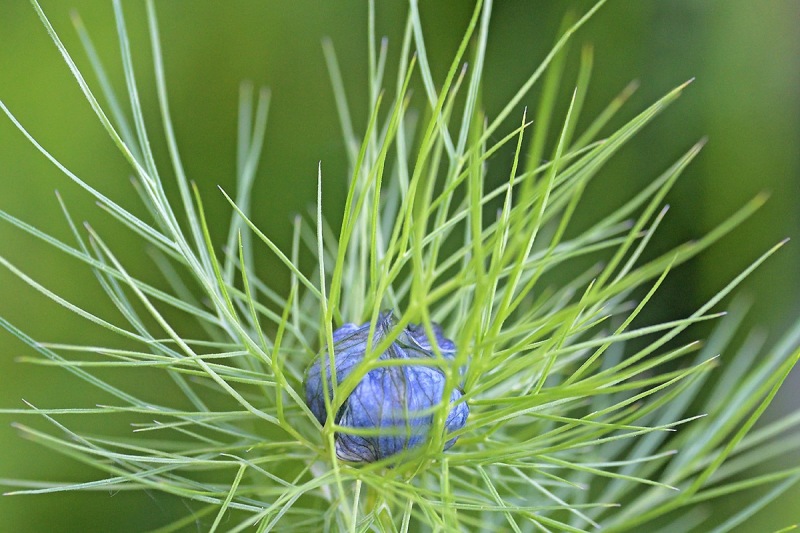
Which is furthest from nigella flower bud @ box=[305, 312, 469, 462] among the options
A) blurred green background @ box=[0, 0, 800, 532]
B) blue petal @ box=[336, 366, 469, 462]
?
blurred green background @ box=[0, 0, 800, 532]

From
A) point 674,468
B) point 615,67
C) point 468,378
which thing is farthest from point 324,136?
point 468,378

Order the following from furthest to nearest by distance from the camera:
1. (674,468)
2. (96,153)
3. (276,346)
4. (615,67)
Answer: (615,67), (96,153), (674,468), (276,346)

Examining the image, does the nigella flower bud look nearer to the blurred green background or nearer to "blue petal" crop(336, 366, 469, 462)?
"blue petal" crop(336, 366, 469, 462)

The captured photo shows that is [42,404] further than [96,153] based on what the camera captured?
No

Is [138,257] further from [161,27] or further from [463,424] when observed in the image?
[463,424]

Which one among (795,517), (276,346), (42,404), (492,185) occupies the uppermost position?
(492,185)

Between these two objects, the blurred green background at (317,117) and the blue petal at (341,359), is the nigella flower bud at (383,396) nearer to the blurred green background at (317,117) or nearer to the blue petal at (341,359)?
the blue petal at (341,359)
